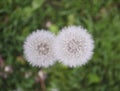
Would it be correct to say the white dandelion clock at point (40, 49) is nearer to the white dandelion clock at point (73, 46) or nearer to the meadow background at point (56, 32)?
the white dandelion clock at point (73, 46)

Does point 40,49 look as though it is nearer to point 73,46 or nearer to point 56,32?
point 73,46

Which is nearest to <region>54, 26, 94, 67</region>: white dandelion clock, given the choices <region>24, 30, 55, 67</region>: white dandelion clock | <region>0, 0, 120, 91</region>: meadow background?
<region>24, 30, 55, 67</region>: white dandelion clock

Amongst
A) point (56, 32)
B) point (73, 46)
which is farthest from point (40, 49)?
point (56, 32)

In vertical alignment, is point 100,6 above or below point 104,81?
above

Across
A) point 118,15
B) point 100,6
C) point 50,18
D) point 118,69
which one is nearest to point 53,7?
point 50,18

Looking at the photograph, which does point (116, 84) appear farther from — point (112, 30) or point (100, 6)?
point (100, 6)

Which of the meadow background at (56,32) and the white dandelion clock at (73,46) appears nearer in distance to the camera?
the white dandelion clock at (73,46)

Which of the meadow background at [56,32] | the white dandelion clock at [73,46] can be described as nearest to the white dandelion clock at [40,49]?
the white dandelion clock at [73,46]
